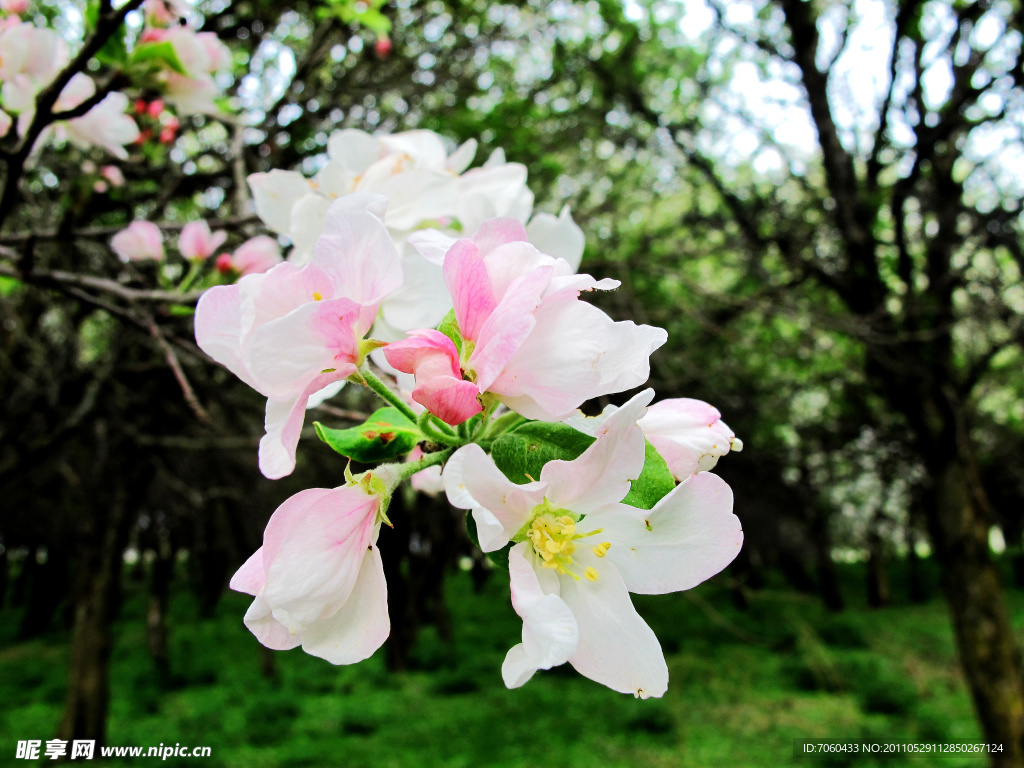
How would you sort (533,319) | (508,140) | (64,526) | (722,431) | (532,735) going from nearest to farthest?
(533,319) → (722,431) → (508,140) → (532,735) → (64,526)

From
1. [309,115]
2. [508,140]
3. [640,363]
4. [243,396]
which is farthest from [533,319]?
[508,140]

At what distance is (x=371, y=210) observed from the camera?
0.50m

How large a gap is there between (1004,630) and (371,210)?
411 cm

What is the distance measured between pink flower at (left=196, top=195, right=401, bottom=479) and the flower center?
17cm

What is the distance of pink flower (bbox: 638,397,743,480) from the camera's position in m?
0.51

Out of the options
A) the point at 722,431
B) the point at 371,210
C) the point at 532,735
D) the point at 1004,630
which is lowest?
the point at 532,735

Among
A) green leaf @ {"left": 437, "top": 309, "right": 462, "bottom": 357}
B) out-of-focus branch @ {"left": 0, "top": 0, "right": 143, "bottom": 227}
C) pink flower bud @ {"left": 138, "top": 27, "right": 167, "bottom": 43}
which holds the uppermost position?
pink flower bud @ {"left": 138, "top": 27, "right": 167, "bottom": 43}

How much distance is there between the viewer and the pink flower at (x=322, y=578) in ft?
1.47

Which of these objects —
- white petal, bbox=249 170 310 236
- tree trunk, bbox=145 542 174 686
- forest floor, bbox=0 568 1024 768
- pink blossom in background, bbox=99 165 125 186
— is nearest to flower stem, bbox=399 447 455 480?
white petal, bbox=249 170 310 236

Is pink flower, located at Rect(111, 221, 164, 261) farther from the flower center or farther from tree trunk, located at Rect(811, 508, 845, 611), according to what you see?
tree trunk, located at Rect(811, 508, 845, 611)

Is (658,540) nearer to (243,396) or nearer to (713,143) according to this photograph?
(243,396)

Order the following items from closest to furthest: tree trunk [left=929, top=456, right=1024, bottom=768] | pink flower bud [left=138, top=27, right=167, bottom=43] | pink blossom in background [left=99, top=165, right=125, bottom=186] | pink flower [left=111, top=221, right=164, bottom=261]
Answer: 1. pink flower bud [left=138, top=27, right=167, bottom=43]
2. pink flower [left=111, top=221, right=164, bottom=261]
3. pink blossom in background [left=99, top=165, right=125, bottom=186]
4. tree trunk [left=929, top=456, right=1024, bottom=768]

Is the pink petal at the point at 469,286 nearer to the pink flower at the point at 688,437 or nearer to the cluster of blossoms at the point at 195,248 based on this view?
the pink flower at the point at 688,437

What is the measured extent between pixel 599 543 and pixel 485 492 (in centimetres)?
13
